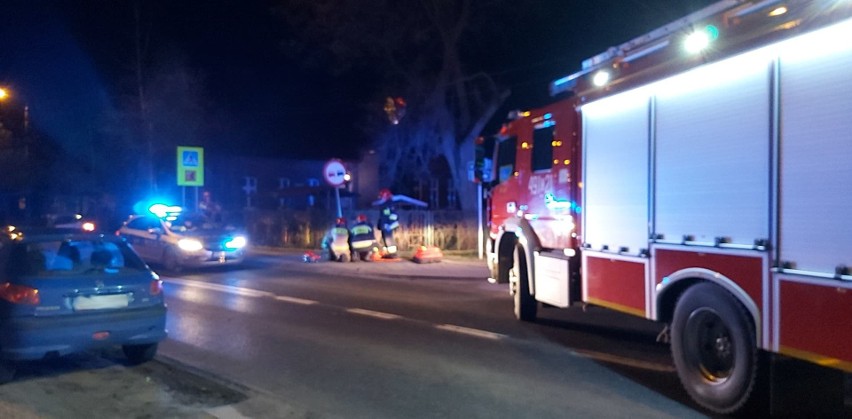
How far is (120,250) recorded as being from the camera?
8.30 m

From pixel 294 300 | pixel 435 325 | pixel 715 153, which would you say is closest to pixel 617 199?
pixel 715 153

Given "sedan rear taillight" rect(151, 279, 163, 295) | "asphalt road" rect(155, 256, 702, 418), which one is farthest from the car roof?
"asphalt road" rect(155, 256, 702, 418)

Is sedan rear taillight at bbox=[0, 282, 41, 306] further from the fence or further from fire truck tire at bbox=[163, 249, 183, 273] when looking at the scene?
the fence

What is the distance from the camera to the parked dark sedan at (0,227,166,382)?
7.23 meters

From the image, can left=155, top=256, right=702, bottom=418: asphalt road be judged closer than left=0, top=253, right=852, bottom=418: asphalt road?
No

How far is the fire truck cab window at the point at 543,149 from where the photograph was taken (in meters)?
10.4

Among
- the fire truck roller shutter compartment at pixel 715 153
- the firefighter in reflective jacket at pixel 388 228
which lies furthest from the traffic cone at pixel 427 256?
the fire truck roller shutter compartment at pixel 715 153

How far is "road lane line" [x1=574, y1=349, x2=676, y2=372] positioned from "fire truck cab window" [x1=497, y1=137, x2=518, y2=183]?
11.7 feet

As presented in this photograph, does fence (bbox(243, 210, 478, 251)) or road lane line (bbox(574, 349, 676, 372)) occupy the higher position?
fence (bbox(243, 210, 478, 251))

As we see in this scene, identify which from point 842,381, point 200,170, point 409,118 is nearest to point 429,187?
point 409,118

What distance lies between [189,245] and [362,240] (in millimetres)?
4525

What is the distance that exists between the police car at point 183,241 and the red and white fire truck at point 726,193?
37.9ft

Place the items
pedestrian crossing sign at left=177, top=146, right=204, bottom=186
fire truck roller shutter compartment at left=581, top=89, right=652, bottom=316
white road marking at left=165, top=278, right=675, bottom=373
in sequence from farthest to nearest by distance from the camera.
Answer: pedestrian crossing sign at left=177, top=146, right=204, bottom=186
white road marking at left=165, top=278, right=675, bottom=373
fire truck roller shutter compartment at left=581, top=89, right=652, bottom=316

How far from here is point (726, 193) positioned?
650 centimetres
